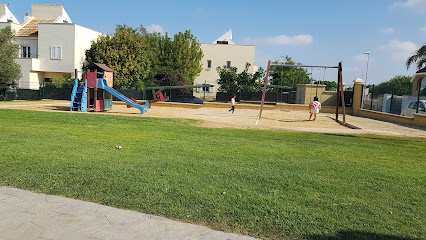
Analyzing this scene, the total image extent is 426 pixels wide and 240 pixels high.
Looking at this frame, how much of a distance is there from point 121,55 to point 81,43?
19.1ft

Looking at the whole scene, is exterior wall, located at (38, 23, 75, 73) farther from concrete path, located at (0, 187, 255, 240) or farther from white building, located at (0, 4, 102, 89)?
concrete path, located at (0, 187, 255, 240)

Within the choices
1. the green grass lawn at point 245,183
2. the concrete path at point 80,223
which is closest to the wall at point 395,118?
the green grass lawn at point 245,183

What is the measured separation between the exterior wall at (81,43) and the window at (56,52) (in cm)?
187

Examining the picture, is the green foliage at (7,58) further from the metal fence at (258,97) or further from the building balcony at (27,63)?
the metal fence at (258,97)

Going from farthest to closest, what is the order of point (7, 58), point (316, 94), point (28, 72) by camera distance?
1. point (28, 72)
2. point (316, 94)
3. point (7, 58)

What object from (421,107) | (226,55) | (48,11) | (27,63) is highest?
(48,11)

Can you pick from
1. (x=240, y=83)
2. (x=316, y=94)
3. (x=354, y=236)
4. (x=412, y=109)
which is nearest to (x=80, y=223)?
(x=354, y=236)

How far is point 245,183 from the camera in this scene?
524cm

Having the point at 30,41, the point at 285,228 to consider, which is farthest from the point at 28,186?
the point at 30,41

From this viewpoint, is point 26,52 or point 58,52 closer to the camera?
point 58,52

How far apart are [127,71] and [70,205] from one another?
121 feet

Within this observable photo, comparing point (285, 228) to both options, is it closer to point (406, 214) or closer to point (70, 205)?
point (406, 214)

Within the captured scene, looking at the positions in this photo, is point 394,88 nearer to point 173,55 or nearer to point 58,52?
point 173,55

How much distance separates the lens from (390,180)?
565 cm
